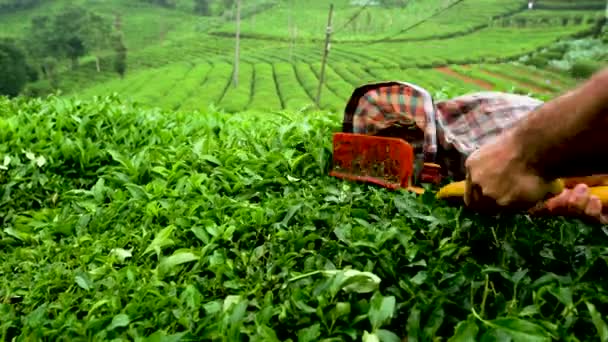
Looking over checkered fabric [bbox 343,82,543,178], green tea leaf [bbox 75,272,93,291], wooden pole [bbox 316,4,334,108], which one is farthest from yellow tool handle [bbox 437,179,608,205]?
wooden pole [bbox 316,4,334,108]

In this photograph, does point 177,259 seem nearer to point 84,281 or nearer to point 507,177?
point 84,281

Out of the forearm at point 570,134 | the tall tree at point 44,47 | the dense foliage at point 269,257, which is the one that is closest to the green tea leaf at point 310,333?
the dense foliage at point 269,257

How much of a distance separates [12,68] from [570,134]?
4.57 meters

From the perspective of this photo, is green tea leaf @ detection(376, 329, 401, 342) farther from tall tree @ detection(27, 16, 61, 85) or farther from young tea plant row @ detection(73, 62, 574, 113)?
tall tree @ detection(27, 16, 61, 85)

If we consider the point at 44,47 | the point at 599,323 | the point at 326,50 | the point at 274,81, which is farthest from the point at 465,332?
the point at 44,47

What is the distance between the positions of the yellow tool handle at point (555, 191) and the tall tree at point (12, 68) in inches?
155

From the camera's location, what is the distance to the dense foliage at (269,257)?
101 cm

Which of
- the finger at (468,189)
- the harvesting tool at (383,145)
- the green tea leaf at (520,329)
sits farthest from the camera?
the harvesting tool at (383,145)

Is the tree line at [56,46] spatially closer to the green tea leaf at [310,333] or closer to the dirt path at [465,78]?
the dirt path at [465,78]

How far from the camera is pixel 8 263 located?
147 cm

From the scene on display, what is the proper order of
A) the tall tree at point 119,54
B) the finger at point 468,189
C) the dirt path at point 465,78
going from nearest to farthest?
the finger at point 468,189
the dirt path at point 465,78
the tall tree at point 119,54

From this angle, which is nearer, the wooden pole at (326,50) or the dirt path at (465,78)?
the dirt path at (465,78)

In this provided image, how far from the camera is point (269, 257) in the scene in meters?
1.26

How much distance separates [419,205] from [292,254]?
1.04 feet
